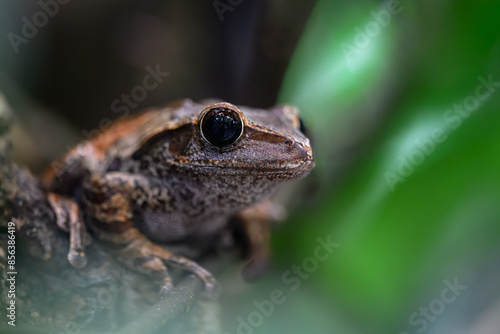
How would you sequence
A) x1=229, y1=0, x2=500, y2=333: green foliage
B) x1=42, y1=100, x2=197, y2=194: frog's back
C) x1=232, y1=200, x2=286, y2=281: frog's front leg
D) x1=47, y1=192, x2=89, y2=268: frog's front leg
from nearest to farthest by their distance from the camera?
x1=229, y1=0, x2=500, y2=333: green foliage < x1=47, y1=192, x2=89, y2=268: frog's front leg < x1=42, y1=100, x2=197, y2=194: frog's back < x1=232, y1=200, x2=286, y2=281: frog's front leg

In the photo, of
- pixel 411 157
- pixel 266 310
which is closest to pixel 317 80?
pixel 411 157

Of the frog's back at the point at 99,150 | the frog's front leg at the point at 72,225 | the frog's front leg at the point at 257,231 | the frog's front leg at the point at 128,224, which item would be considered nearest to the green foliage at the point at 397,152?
the frog's front leg at the point at 257,231

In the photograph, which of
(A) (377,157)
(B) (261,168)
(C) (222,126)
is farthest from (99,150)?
(A) (377,157)

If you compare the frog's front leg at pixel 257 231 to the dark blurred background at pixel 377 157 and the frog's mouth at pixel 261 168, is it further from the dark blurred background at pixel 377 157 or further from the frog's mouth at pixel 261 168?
the frog's mouth at pixel 261 168

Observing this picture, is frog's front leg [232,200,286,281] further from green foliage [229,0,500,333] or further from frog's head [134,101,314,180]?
frog's head [134,101,314,180]

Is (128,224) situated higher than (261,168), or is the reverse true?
(261,168)

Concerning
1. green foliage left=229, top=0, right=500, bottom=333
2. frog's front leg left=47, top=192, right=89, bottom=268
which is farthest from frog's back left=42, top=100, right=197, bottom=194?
green foliage left=229, top=0, right=500, bottom=333

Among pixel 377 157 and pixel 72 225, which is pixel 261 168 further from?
pixel 72 225
